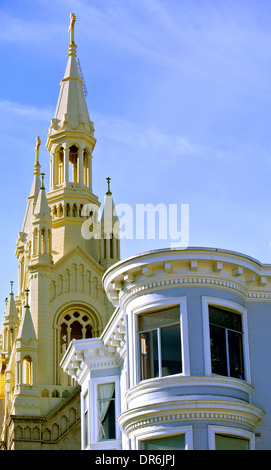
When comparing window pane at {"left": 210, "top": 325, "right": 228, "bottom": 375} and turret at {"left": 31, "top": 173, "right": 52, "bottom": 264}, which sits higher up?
turret at {"left": 31, "top": 173, "right": 52, "bottom": 264}

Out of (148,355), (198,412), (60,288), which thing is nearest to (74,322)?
(60,288)

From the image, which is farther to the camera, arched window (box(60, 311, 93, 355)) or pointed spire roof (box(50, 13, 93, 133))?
pointed spire roof (box(50, 13, 93, 133))

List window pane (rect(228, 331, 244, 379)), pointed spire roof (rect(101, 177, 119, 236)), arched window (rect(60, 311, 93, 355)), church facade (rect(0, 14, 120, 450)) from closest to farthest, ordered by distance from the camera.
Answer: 1. window pane (rect(228, 331, 244, 379))
2. church facade (rect(0, 14, 120, 450))
3. arched window (rect(60, 311, 93, 355))
4. pointed spire roof (rect(101, 177, 119, 236))

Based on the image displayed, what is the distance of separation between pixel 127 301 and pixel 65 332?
41.8m

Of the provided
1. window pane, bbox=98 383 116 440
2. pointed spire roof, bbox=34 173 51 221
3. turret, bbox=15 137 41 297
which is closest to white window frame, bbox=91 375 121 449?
window pane, bbox=98 383 116 440

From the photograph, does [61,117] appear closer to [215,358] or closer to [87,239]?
[87,239]

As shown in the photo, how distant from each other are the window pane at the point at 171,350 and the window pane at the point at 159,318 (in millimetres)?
221

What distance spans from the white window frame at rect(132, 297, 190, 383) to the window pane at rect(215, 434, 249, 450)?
2.13 m

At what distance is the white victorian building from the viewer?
1156 inches

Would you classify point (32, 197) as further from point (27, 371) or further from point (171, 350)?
point (171, 350)

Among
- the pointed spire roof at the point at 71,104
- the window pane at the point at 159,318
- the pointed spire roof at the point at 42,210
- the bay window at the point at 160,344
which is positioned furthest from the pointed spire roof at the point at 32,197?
the bay window at the point at 160,344

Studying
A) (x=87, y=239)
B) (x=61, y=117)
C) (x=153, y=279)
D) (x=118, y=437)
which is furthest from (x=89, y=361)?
(x=61, y=117)

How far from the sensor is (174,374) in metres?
29.9

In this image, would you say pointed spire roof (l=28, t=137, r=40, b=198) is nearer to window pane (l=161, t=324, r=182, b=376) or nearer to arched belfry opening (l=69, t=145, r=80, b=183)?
arched belfry opening (l=69, t=145, r=80, b=183)
